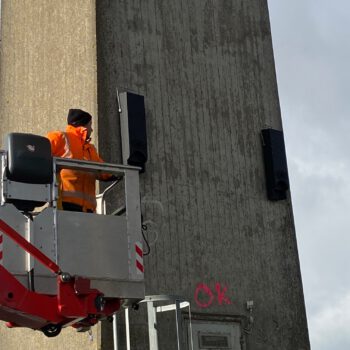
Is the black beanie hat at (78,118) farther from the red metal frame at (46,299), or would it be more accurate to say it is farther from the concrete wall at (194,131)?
the concrete wall at (194,131)

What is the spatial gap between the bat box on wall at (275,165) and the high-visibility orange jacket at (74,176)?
506cm

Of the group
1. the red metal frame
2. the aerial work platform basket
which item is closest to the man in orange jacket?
the aerial work platform basket

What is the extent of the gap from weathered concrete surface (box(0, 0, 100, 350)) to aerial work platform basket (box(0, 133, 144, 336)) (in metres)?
2.89

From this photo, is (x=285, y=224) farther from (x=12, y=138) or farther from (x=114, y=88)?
(x=12, y=138)

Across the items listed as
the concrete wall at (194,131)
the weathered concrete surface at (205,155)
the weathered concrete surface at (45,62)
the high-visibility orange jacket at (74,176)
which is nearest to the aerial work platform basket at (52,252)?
the high-visibility orange jacket at (74,176)

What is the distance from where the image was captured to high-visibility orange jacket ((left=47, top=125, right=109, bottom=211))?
27.2 ft

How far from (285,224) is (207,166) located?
1.73 metres

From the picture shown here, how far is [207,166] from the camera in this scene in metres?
12.6

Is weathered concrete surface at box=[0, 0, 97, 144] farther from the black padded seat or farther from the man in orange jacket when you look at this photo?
the black padded seat

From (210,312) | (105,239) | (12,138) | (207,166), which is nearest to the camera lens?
(12,138)

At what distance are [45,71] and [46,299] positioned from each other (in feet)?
23.3

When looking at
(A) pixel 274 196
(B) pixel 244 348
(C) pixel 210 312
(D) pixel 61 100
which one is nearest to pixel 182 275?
(C) pixel 210 312

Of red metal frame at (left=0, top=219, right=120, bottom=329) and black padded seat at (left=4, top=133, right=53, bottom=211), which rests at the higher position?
black padded seat at (left=4, top=133, right=53, bottom=211)

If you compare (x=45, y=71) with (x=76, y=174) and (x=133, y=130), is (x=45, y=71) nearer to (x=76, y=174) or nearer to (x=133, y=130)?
(x=133, y=130)
